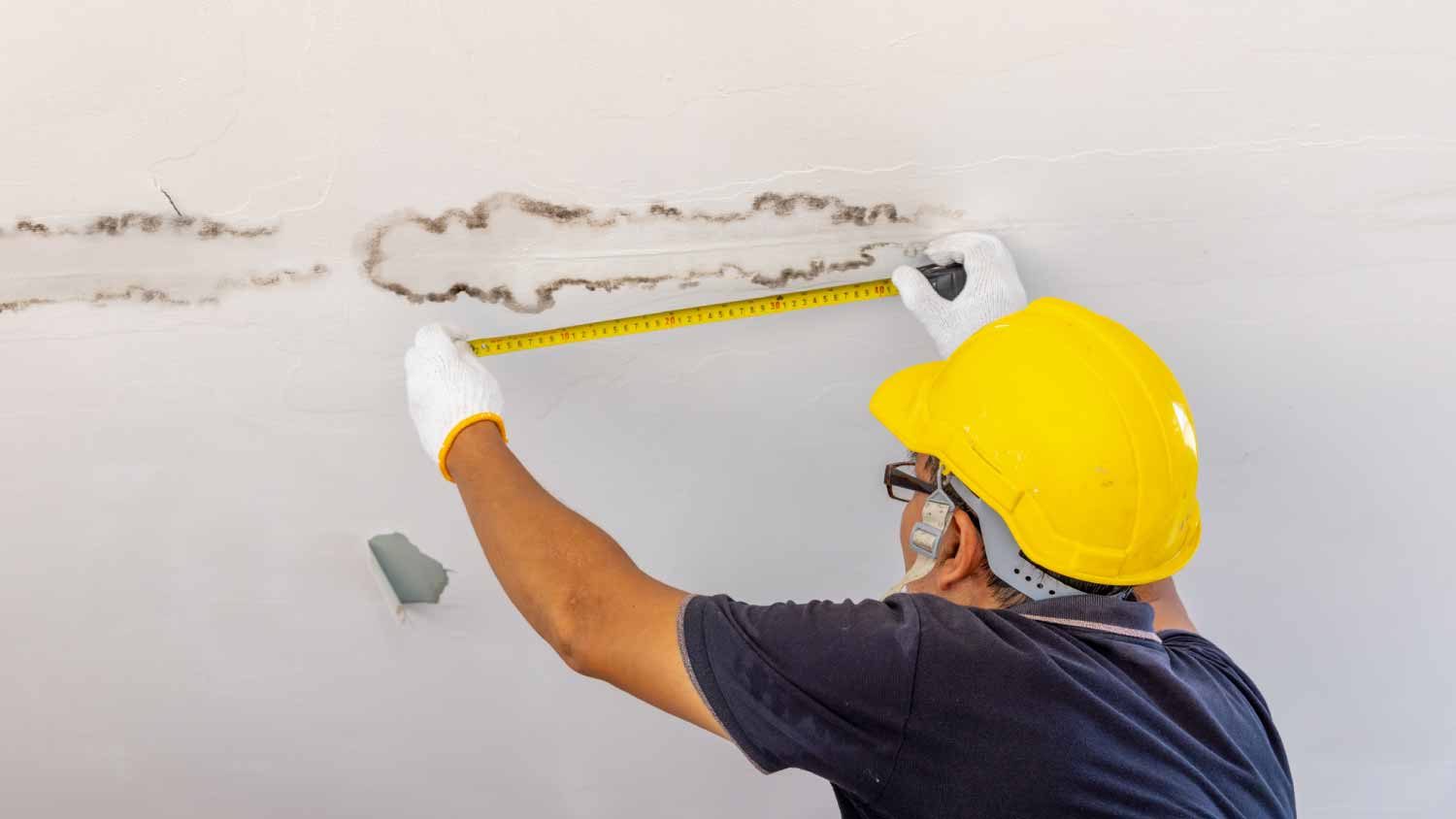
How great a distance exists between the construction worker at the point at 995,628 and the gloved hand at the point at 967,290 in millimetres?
164

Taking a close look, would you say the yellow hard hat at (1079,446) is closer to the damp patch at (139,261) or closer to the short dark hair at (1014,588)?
the short dark hair at (1014,588)

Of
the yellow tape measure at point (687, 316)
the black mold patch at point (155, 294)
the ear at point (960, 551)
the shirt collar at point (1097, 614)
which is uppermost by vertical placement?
the black mold patch at point (155, 294)

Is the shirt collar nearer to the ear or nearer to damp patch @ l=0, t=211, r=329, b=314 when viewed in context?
the ear

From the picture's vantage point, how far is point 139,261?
1522 millimetres

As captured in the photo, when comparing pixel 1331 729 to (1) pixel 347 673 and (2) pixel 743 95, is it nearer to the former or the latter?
(2) pixel 743 95

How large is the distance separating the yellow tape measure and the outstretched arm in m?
0.13

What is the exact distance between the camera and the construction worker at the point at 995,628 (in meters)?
1.11

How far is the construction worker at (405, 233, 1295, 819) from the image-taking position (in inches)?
43.8

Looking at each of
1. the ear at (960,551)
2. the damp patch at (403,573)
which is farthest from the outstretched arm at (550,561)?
the damp patch at (403,573)

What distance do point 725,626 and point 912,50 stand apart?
0.81 m

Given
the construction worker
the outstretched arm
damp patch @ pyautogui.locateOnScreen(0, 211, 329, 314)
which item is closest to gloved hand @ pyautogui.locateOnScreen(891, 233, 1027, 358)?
the construction worker

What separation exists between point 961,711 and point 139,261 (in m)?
1.34

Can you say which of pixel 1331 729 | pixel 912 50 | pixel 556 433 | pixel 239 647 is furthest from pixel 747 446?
pixel 1331 729

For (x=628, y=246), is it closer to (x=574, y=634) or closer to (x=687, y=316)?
(x=687, y=316)
